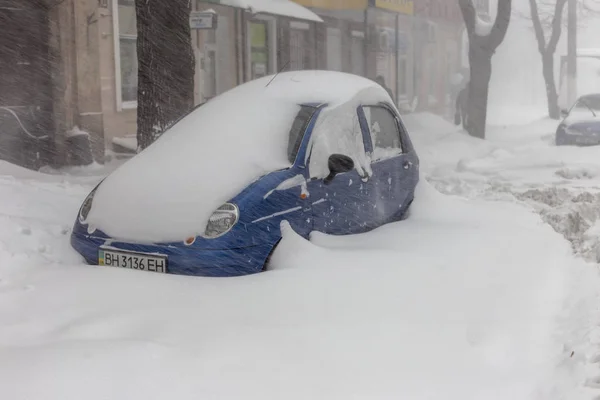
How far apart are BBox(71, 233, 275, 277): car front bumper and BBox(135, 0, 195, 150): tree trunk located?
4.05m

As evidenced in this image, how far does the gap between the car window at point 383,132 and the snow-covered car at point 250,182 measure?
2 centimetres

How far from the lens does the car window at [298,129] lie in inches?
228

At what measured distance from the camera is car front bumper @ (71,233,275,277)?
504cm

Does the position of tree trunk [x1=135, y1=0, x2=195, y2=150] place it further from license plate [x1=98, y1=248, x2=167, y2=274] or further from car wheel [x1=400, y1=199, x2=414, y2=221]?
license plate [x1=98, y1=248, x2=167, y2=274]

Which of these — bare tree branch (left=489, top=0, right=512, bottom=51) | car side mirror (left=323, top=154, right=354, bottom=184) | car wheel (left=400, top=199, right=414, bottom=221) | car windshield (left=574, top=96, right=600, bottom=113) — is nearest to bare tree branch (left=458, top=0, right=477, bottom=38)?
bare tree branch (left=489, top=0, right=512, bottom=51)

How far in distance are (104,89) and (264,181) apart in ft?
37.0

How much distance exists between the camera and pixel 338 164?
5.85 m

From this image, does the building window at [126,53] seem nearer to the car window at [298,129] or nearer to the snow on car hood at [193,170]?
A: the snow on car hood at [193,170]

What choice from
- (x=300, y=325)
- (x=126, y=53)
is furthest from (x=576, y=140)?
(x=300, y=325)

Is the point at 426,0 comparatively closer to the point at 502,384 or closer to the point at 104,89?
the point at 104,89

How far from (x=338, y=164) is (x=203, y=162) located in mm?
1010

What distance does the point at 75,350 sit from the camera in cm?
370

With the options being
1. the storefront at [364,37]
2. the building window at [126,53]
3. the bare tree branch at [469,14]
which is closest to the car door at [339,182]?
the building window at [126,53]

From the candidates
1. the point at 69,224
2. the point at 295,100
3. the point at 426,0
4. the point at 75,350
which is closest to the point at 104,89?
the point at 69,224
